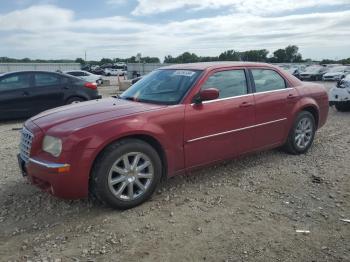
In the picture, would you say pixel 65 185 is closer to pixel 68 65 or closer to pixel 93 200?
pixel 93 200

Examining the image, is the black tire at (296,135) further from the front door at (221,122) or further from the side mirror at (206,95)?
the side mirror at (206,95)

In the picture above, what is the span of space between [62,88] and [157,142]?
6.80 metres

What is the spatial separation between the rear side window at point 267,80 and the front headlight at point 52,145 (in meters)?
2.97

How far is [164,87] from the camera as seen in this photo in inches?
199

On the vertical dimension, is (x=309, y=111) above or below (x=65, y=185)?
above

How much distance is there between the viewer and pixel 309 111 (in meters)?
6.38

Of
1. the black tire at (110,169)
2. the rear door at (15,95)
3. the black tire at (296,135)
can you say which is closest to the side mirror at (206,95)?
the black tire at (110,169)

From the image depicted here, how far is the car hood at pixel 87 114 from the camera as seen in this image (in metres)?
4.06

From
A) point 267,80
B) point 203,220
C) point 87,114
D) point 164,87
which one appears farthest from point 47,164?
point 267,80

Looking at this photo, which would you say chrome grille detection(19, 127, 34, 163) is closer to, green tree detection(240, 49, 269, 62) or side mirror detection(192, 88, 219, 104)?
side mirror detection(192, 88, 219, 104)

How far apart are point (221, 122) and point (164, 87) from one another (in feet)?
2.91

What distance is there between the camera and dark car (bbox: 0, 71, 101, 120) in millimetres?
9930

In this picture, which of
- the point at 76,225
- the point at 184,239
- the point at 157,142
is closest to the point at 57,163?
the point at 76,225

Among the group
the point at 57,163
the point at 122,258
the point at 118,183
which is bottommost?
the point at 122,258
